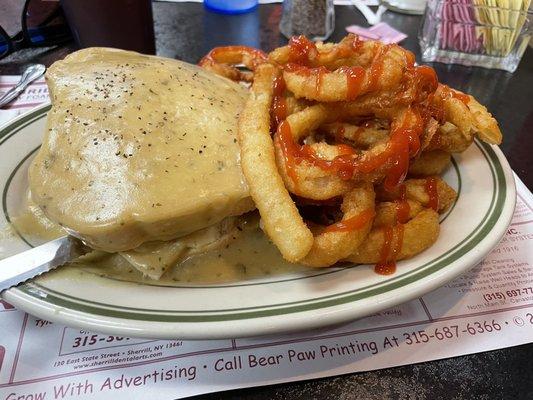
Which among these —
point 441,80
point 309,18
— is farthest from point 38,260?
point 441,80

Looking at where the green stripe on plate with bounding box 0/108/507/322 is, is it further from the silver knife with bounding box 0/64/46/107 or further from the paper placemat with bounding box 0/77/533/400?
the silver knife with bounding box 0/64/46/107

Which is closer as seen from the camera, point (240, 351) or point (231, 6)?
point (240, 351)

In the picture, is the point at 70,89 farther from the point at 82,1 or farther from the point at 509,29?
the point at 509,29

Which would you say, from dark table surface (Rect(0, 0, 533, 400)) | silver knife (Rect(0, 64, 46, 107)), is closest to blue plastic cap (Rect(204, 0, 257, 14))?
dark table surface (Rect(0, 0, 533, 400))

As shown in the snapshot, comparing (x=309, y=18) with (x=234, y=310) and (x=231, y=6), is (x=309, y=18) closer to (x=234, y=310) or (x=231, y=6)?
(x=231, y=6)

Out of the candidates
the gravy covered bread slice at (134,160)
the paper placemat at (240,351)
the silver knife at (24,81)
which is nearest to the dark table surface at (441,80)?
the paper placemat at (240,351)

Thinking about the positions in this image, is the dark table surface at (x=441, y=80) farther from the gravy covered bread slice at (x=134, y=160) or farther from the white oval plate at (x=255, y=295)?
the gravy covered bread slice at (x=134, y=160)

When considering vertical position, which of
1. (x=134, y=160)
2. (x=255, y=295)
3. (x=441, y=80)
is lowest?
(x=441, y=80)
